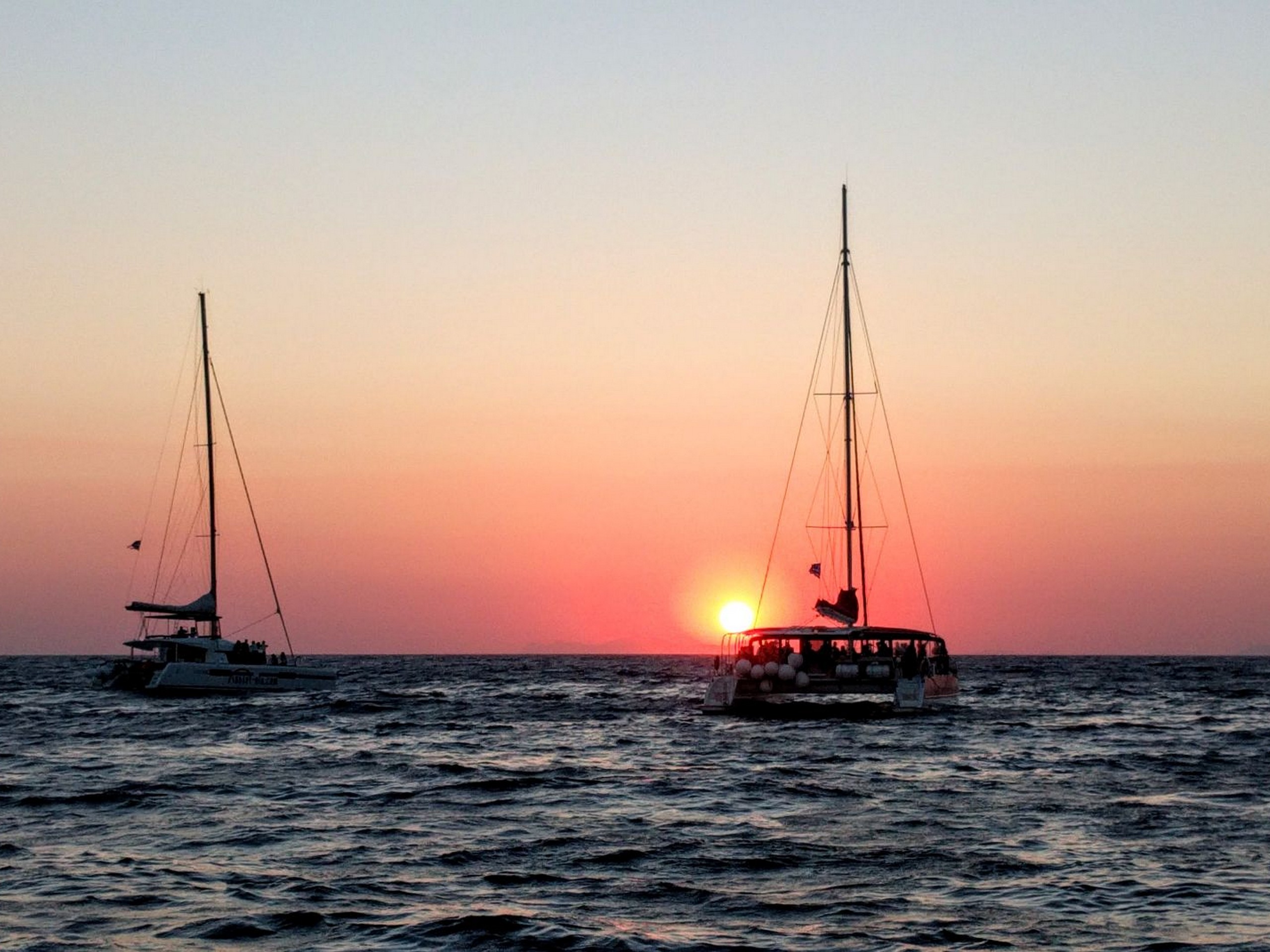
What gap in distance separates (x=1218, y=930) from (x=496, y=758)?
2497 cm

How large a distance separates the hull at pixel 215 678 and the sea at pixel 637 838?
60.7 feet

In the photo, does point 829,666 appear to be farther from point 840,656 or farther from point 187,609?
point 187,609

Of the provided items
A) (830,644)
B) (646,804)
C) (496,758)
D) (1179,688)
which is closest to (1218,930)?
(646,804)

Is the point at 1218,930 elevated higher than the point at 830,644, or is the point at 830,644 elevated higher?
the point at 830,644

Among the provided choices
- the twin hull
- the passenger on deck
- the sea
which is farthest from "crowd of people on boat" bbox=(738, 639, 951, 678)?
the twin hull

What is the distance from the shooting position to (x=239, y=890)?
764 inches

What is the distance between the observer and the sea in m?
17.2

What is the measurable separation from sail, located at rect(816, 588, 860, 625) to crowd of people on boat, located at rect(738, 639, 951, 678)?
1.55 metres

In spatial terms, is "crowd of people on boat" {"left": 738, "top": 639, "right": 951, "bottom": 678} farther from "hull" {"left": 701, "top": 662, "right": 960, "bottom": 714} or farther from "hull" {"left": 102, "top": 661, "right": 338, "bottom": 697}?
"hull" {"left": 102, "top": 661, "right": 338, "bottom": 697}

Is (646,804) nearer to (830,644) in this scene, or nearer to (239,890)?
(239,890)

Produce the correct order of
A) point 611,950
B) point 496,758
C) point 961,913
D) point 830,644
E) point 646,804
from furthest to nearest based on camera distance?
point 830,644, point 496,758, point 646,804, point 961,913, point 611,950

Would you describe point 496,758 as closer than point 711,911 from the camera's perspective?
No

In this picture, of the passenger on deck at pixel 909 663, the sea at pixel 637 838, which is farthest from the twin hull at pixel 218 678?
the passenger on deck at pixel 909 663

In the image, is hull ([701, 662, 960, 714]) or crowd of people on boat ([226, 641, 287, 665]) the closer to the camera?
hull ([701, 662, 960, 714])
